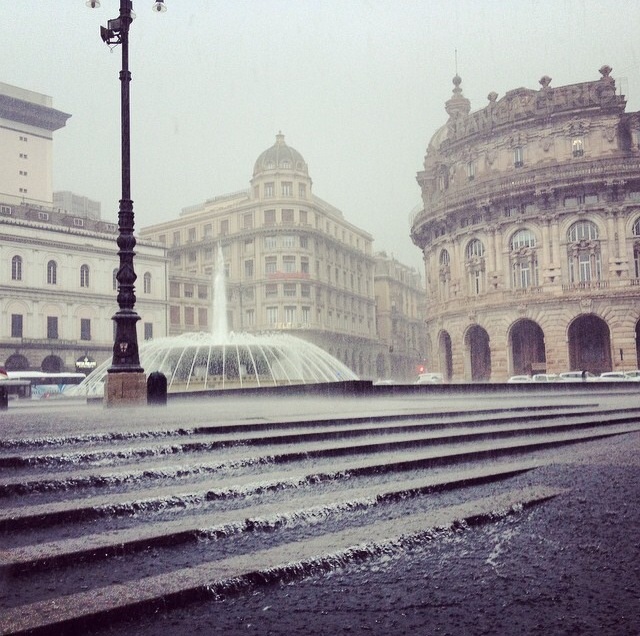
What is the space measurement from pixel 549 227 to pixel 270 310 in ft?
115

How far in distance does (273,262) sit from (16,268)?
2728 cm

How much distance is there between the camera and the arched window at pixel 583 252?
135ft

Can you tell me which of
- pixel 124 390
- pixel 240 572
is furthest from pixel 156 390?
pixel 240 572

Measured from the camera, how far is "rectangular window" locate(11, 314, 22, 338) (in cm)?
5125

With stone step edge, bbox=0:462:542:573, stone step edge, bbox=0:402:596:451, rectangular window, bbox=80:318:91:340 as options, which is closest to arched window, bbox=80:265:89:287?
rectangular window, bbox=80:318:91:340

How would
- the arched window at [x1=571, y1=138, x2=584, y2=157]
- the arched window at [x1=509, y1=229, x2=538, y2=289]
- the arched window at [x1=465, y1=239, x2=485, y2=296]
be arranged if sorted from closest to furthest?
the arched window at [x1=509, y1=229, x2=538, y2=289], the arched window at [x1=571, y1=138, x2=584, y2=157], the arched window at [x1=465, y1=239, x2=485, y2=296]

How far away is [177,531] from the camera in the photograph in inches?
158

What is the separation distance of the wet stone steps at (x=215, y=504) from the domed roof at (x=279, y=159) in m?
68.7

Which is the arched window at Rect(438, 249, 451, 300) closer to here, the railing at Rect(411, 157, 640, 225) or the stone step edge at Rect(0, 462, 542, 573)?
the railing at Rect(411, 157, 640, 225)

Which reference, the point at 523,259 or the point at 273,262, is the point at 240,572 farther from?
the point at 273,262

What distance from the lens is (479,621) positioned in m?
3.14

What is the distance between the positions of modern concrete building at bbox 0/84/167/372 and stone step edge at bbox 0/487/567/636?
5157 cm

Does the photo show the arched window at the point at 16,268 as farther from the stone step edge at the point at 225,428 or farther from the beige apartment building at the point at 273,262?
the stone step edge at the point at 225,428

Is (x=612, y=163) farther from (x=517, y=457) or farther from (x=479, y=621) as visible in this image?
(x=479, y=621)
